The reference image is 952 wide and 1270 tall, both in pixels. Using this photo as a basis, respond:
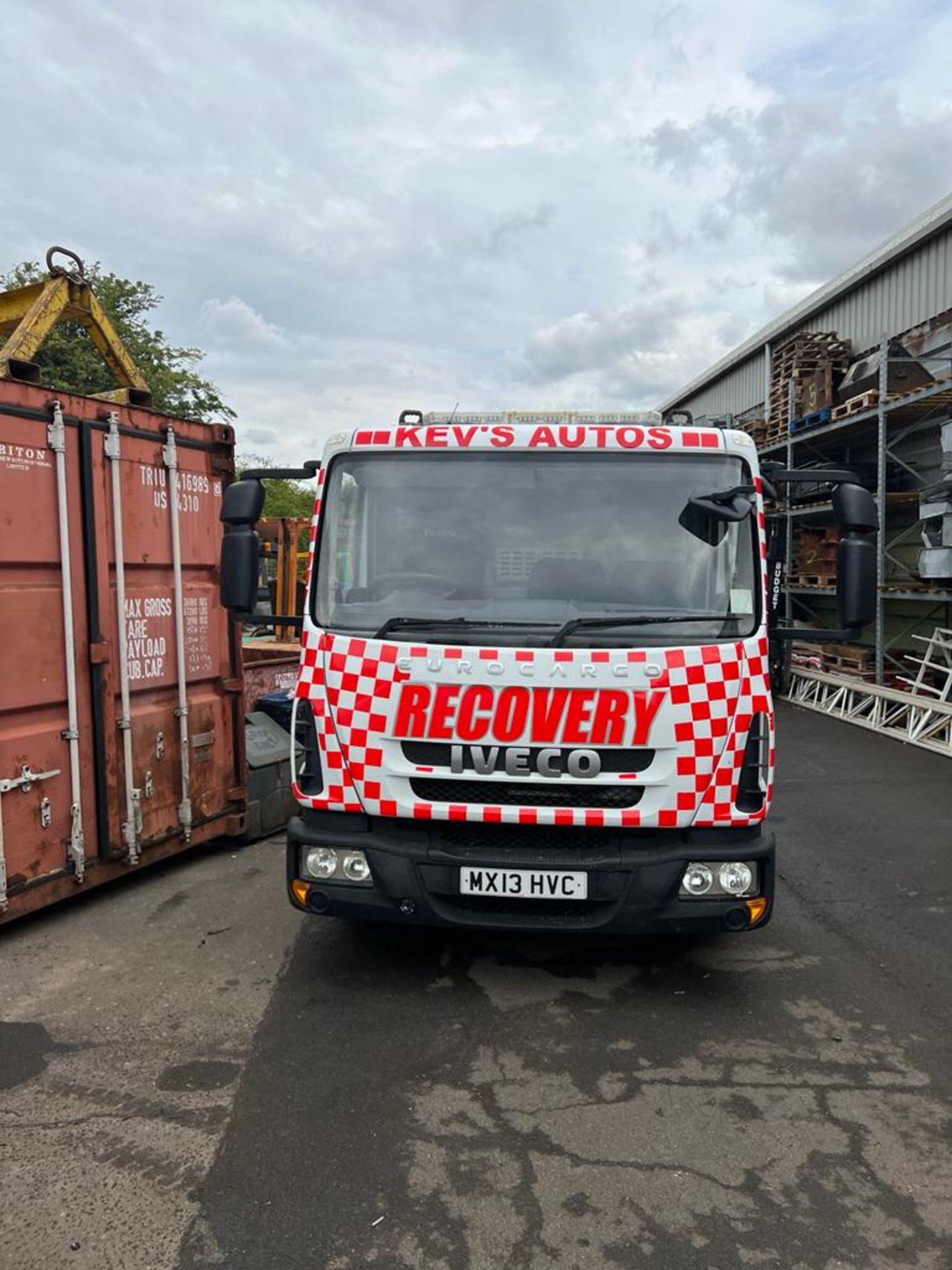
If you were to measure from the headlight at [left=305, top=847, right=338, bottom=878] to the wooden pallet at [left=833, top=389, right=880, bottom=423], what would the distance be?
9705 mm

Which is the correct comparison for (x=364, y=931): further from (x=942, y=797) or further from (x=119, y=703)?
(x=942, y=797)

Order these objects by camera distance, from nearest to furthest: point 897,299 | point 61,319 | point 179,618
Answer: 1. point 179,618
2. point 61,319
3. point 897,299

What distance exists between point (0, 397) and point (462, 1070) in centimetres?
372

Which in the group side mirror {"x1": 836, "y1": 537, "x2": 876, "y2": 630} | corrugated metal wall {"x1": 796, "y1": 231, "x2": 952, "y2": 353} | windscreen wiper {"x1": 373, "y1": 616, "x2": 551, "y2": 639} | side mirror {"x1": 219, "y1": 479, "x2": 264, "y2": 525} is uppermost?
corrugated metal wall {"x1": 796, "y1": 231, "x2": 952, "y2": 353}

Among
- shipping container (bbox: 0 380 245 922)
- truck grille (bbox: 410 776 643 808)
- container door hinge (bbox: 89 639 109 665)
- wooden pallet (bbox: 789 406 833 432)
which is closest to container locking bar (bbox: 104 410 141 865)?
shipping container (bbox: 0 380 245 922)

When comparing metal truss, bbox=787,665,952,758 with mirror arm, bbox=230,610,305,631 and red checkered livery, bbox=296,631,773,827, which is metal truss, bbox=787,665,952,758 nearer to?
red checkered livery, bbox=296,631,773,827

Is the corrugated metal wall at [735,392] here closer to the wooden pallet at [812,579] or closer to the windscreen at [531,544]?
the wooden pallet at [812,579]

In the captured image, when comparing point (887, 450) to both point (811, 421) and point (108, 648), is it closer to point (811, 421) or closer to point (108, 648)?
point (811, 421)

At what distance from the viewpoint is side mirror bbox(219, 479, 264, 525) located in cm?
390

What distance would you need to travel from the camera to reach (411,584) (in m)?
3.66

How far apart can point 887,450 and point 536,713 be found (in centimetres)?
904

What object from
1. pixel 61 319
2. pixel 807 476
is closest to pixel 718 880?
pixel 807 476

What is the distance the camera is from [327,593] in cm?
373

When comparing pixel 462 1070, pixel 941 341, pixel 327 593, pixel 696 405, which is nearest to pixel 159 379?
pixel 696 405
